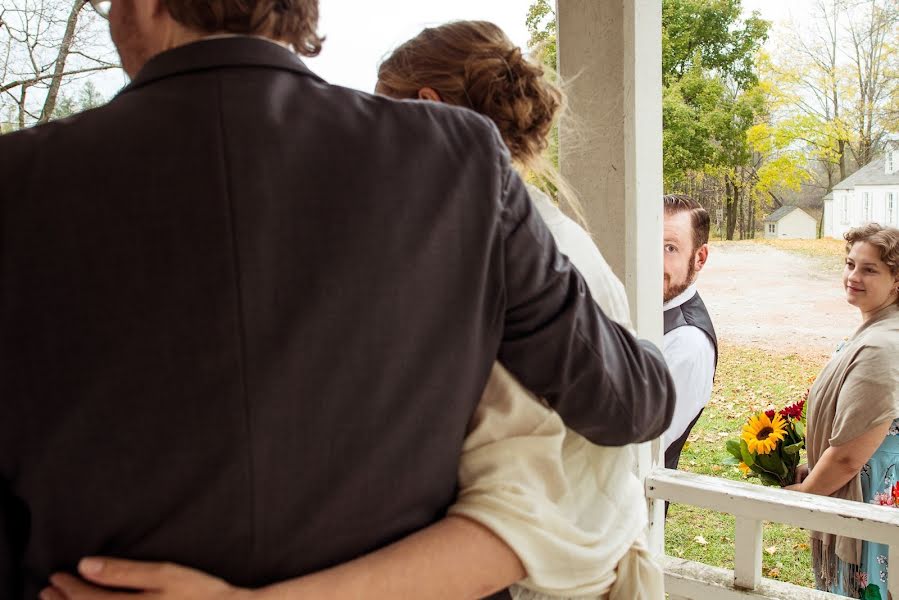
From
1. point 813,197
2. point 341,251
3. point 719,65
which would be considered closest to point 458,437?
point 341,251

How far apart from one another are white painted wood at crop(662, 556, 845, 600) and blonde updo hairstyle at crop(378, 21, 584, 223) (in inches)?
49.4

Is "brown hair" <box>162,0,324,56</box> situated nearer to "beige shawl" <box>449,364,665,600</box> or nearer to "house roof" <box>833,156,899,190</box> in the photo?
"beige shawl" <box>449,364,665,600</box>

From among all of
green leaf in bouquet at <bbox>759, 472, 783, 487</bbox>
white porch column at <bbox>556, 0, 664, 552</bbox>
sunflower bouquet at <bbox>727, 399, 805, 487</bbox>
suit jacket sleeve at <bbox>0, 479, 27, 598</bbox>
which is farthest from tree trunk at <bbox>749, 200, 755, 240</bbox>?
suit jacket sleeve at <bbox>0, 479, 27, 598</bbox>

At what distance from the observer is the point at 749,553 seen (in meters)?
1.69

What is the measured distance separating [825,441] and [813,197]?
0.92 meters

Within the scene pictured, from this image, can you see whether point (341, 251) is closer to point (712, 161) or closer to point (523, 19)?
point (523, 19)

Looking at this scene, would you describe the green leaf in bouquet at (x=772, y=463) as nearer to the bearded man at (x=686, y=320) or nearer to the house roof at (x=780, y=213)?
the bearded man at (x=686, y=320)

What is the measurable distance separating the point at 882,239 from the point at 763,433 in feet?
2.72

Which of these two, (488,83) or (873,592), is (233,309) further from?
(873,592)

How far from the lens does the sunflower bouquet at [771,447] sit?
2.73m

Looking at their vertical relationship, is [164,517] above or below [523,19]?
below

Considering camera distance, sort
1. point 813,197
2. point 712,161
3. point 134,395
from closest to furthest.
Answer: point 134,395 → point 813,197 → point 712,161

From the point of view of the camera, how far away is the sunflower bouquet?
2.73 metres

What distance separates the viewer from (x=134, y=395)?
0.60m
